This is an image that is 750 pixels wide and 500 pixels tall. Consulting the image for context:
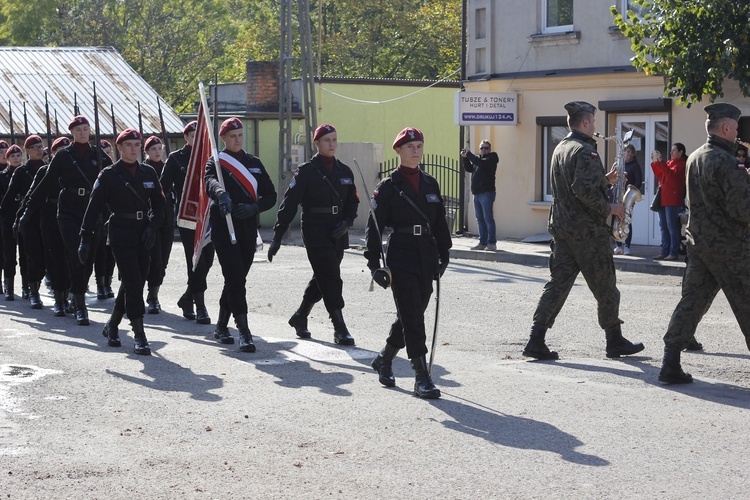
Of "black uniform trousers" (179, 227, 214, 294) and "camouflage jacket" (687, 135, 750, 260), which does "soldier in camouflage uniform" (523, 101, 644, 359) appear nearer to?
"camouflage jacket" (687, 135, 750, 260)

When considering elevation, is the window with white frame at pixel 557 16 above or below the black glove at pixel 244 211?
above

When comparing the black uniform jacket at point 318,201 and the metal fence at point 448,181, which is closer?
the black uniform jacket at point 318,201

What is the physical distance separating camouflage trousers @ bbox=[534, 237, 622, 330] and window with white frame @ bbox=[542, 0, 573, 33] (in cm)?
1383

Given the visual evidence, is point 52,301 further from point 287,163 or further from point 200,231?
point 287,163

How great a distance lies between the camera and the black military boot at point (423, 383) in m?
8.15

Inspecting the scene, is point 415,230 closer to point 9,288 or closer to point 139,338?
point 139,338

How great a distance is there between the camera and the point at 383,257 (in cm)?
837

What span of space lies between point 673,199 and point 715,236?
10446 mm

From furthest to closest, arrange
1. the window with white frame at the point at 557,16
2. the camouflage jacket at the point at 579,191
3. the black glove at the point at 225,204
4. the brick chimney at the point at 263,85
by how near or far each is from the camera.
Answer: the brick chimney at the point at 263,85 → the window with white frame at the point at 557,16 → the black glove at the point at 225,204 → the camouflage jacket at the point at 579,191

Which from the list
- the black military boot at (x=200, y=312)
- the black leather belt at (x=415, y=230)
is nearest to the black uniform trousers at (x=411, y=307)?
the black leather belt at (x=415, y=230)

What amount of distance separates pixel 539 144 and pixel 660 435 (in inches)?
659

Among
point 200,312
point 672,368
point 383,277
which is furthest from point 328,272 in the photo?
point 672,368

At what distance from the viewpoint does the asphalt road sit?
6141 mm

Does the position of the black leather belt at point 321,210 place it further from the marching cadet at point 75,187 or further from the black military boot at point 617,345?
the marching cadet at point 75,187
